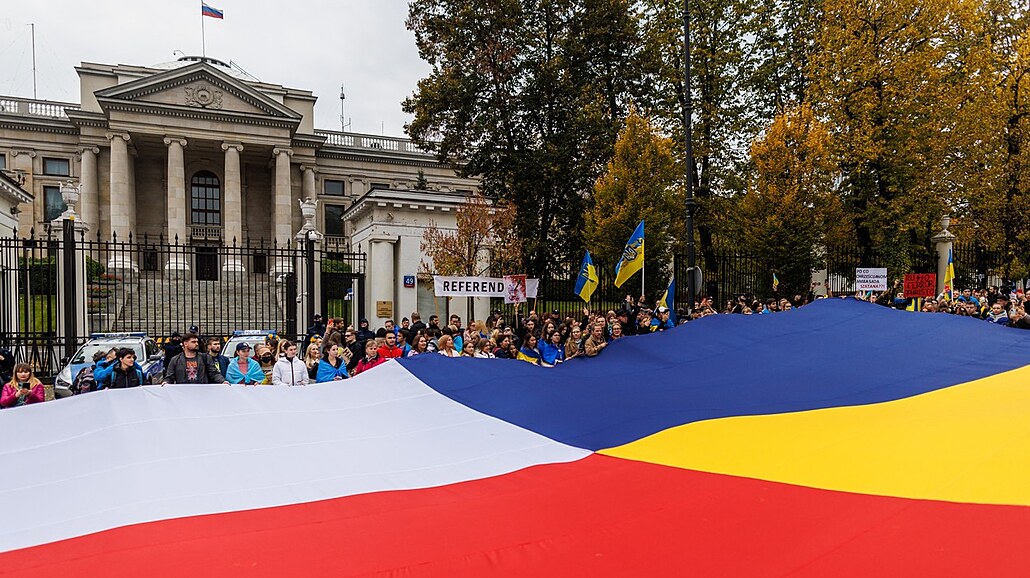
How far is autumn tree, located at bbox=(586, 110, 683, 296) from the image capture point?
21703mm

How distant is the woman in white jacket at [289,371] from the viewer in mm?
9250

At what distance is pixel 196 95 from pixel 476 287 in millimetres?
37002

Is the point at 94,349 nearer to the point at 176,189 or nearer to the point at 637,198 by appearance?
the point at 637,198

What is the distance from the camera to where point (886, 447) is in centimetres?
555

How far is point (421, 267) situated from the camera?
2188cm

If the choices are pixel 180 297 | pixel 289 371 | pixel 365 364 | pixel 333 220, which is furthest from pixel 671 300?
pixel 333 220

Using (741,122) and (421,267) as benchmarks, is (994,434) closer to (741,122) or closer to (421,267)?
(421,267)

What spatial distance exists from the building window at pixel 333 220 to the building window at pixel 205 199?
8.00m

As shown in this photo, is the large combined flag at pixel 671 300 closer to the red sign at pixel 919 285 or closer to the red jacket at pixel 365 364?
the red sign at pixel 919 285

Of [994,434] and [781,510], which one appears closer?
[781,510]

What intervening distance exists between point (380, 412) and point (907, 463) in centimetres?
486

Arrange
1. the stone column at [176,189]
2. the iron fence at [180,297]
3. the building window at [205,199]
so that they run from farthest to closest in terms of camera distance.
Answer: the building window at [205,199]
the stone column at [176,189]
the iron fence at [180,297]

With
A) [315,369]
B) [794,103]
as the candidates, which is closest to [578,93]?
[794,103]

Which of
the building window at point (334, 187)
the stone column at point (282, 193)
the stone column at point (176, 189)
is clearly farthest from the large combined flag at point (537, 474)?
the building window at point (334, 187)
